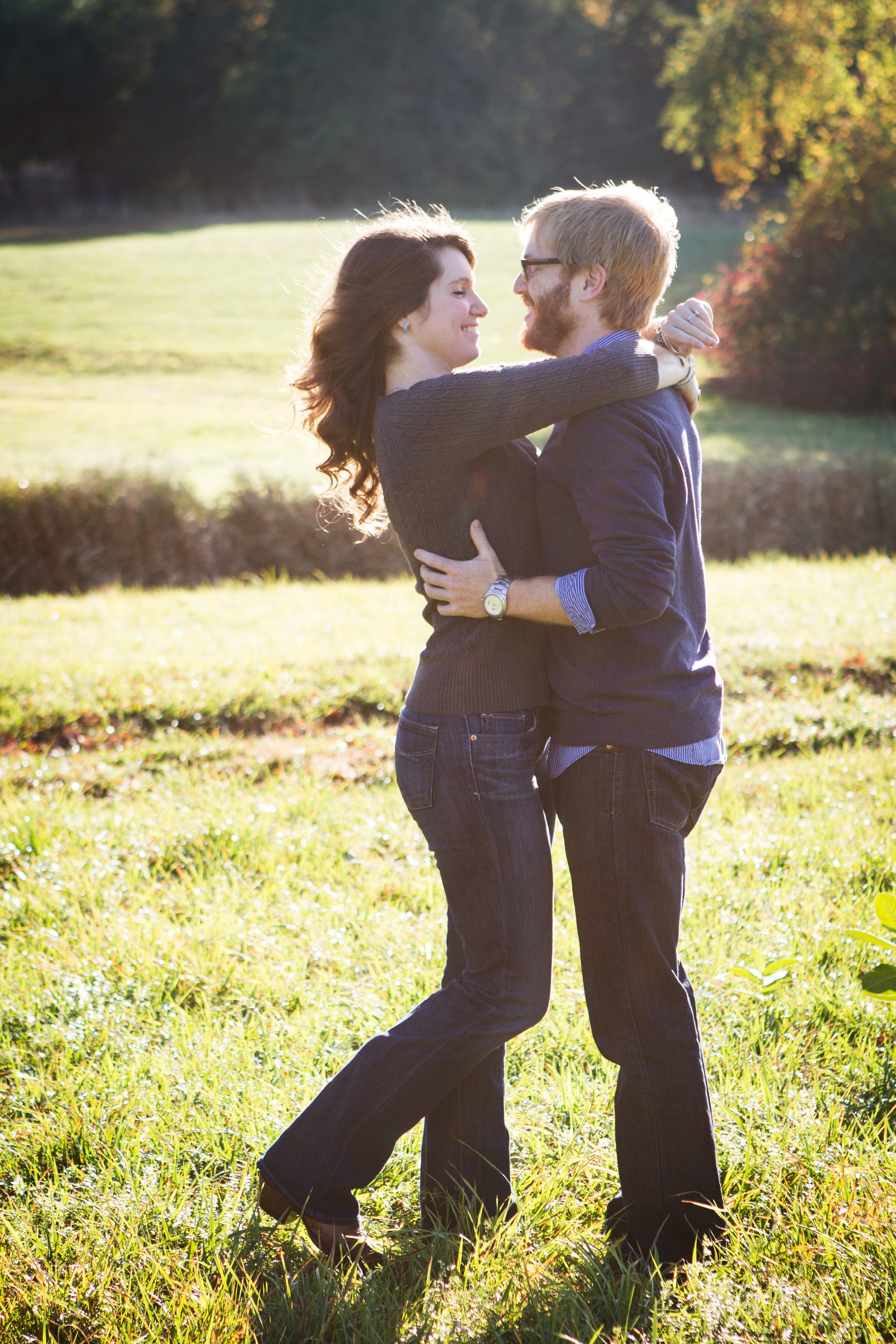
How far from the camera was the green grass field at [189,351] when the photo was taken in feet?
43.7

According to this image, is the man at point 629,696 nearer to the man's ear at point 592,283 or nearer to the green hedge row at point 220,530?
the man's ear at point 592,283

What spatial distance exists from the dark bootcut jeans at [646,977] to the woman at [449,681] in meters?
0.11

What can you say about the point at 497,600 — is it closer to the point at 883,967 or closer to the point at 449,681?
the point at 449,681

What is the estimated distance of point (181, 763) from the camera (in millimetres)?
5680

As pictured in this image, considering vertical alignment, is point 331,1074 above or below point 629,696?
below

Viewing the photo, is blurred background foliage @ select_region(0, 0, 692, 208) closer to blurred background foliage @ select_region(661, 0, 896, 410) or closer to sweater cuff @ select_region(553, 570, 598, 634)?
blurred background foliage @ select_region(661, 0, 896, 410)

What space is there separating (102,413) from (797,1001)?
675 inches

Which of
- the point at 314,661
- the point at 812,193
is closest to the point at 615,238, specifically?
the point at 314,661

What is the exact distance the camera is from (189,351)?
2414cm

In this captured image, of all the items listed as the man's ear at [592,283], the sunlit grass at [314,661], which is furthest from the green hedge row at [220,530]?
Answer: the man's ear at [592,283]

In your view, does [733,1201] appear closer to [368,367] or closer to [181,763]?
[368,367]

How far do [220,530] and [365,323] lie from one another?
9587mm

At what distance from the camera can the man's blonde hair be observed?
2.09 m

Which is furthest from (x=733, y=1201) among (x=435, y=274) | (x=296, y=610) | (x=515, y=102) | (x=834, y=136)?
(x=515, y=102)
